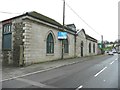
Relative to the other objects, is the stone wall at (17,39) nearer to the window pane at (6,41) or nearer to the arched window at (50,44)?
the window pane at (6,41)

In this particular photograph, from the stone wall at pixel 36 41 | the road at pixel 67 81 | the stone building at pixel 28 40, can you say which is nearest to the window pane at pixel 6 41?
the stone building at pixel 28 40

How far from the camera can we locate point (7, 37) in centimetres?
2034

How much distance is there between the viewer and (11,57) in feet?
61.4

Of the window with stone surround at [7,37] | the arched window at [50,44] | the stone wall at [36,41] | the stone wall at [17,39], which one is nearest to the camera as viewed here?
the stone wall at [36,41]

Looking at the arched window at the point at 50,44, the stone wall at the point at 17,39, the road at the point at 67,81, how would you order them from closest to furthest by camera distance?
the road at the point at 67,81
the stone wall at the point at 17,39
the arched window at the point at 50,44

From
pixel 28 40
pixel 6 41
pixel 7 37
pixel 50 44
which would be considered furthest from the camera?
pixel 50 44

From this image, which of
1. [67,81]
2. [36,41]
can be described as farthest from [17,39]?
[67,81]

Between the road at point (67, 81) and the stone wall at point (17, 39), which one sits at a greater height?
the stone wall at point (17, 39)

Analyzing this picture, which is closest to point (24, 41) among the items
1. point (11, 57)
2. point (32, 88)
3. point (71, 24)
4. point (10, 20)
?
point (11, 57)

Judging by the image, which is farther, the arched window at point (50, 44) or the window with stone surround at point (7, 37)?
the arched window at point (50, 44)

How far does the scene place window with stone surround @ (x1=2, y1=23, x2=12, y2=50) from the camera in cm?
1986

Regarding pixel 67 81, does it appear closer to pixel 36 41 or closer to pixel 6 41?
pixel 36 41

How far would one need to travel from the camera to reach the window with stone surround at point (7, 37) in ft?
65.2

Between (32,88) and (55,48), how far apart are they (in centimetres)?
1643
